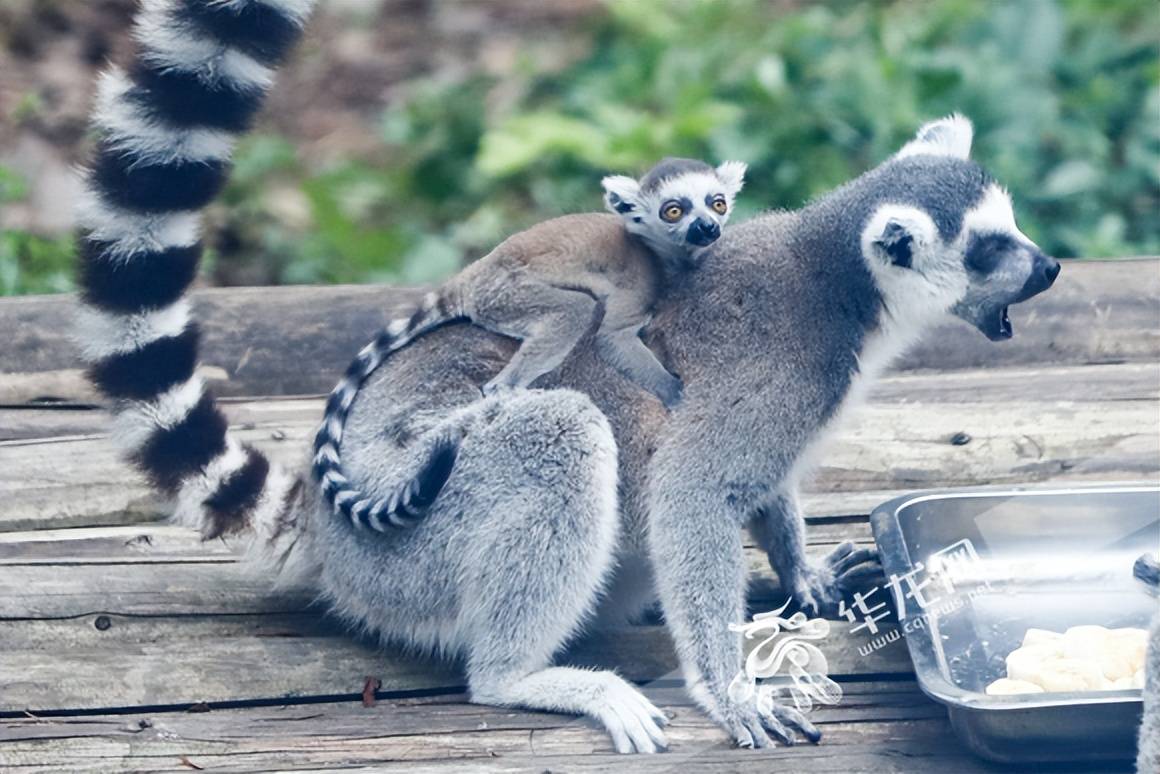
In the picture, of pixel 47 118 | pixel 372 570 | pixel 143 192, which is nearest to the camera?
pixel 143 192

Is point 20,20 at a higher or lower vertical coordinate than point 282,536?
lower

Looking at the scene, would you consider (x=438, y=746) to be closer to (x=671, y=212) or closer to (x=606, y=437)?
(x=606, y=437)

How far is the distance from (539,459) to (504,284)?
0.46 m

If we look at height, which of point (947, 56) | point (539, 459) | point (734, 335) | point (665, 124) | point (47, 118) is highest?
point (734, 335)

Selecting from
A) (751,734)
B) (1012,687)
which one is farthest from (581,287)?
(1012,687)

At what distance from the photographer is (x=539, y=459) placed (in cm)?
309

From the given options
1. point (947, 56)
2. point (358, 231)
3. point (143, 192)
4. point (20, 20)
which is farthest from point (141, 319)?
point (20, 20)

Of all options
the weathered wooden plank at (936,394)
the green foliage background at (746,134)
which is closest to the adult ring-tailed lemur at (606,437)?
the weathered wooden plank at (936,394)

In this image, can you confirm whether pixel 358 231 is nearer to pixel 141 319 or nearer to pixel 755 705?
pixel 141 319

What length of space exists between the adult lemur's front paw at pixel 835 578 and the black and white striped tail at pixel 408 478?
97 centimetres

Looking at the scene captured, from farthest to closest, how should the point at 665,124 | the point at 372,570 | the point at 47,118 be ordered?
the point at 47,118
the point at 665,124
the point at 372,570

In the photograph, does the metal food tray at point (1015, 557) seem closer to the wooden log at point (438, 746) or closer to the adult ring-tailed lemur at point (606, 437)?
the wooden log at point (438, 746)

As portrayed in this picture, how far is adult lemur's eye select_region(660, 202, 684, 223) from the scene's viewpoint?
130 inches

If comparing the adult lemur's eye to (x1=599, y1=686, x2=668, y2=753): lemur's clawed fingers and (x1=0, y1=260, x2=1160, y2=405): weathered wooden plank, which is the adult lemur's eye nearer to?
(x1=599, y1=686, x2=668, y2=753): lemur's clawed fingers
